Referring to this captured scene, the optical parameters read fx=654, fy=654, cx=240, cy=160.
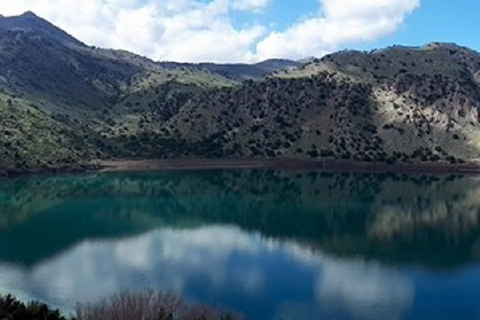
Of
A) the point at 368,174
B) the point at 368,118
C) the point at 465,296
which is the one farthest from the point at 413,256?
the point at 368,118

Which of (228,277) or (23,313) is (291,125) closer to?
(228,277)

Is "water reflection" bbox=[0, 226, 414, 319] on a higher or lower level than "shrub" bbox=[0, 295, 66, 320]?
lower

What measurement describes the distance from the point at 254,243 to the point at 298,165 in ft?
277

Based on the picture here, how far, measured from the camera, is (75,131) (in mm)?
170125

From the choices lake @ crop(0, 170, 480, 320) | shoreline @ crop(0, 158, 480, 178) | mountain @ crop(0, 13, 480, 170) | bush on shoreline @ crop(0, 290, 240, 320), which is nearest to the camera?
bush on shoreline @ crop(0, 290, 240, 320)

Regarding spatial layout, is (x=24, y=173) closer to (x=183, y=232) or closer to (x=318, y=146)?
(x=183, y=232)

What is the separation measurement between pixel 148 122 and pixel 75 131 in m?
33.5

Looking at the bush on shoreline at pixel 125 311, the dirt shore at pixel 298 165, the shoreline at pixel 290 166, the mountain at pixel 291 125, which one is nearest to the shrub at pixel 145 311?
the bush on shoreline at pixel 125 311

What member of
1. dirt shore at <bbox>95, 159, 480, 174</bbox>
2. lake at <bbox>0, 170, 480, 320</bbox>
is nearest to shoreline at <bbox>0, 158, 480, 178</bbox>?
dirt shore at <bbox>95, 159, 480, 174</bbox>

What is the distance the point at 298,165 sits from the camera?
16425 cm

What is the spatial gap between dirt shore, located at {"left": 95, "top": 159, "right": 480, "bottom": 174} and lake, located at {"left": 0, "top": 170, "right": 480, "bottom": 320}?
1487cm

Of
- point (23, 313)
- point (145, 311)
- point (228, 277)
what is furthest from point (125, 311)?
point (228, 277)

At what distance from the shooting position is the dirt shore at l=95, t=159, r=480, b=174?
158 m

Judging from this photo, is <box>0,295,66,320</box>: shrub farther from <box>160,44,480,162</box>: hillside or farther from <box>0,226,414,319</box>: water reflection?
A: <box>160,44,480,162</box>: hillside
